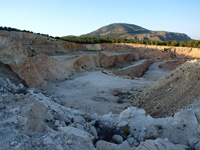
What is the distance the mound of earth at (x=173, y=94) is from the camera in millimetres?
8141

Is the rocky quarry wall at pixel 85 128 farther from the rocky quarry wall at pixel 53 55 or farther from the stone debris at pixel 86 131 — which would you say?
the rocky quarry wall at pixel 53 55

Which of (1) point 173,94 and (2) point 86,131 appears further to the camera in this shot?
(1) point 173,94

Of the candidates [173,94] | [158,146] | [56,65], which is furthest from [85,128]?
[56,65]

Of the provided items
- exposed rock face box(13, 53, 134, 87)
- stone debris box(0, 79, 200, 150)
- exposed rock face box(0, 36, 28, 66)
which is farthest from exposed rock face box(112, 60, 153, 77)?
stone debris box(0, 79, 200, 150)

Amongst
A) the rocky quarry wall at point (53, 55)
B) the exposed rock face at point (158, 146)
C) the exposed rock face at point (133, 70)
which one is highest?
the rocky quarry wall at point (53, 55)

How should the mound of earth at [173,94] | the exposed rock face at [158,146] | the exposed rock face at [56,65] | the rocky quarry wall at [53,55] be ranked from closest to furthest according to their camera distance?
the exposed rock face at [158,146], the mound of earth at [173,94], the rocky quarry wall at [53,55], the exposed rock face at [56,65]

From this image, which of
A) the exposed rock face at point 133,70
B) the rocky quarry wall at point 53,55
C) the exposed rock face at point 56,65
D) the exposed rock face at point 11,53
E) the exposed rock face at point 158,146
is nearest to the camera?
→ the exposed rock face at point 158,146

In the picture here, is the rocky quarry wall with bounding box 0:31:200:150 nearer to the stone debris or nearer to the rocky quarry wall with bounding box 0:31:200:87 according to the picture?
the stone debris

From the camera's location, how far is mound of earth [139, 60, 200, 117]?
26.7ft

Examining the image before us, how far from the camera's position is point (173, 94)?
936 cm

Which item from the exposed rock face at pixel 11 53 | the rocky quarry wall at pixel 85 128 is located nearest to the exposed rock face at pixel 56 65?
the exposed rock face at pixel 11 53

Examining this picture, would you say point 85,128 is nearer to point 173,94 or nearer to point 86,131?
point 86,131

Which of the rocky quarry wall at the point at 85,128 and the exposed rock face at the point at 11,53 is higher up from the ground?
the exposed rock face at the point at 11,53

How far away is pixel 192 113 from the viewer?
4945mm
